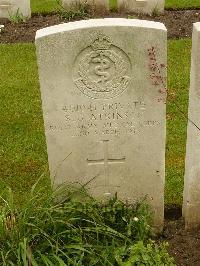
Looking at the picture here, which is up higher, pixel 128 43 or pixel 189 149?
pixel 128 43

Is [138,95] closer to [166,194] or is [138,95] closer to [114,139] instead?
[114,139]

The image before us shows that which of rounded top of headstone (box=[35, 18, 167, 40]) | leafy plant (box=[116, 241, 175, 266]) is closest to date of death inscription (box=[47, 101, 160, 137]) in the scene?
rounded top of headstone (box=[35, 18, 167, 40])

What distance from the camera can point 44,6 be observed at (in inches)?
404

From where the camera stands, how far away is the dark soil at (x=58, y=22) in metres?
8.80

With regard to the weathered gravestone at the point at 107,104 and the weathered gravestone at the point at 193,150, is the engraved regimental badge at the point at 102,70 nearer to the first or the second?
the weathered gravestone at the point at 107,104

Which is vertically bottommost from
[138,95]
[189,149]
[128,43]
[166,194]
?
[166,194]

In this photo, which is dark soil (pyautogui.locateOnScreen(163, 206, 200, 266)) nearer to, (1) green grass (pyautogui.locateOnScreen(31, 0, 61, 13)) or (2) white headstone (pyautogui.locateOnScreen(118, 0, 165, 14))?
(2) white headstone (pyautogui.locateOnScreen(118, 0, 165, 14))

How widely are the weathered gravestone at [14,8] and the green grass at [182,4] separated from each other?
2429mm

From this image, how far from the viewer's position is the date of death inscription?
406 centimetres

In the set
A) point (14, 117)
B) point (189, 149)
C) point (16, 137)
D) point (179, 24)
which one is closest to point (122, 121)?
point (189, 149)

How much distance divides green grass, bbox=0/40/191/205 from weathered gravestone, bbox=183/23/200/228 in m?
0.42

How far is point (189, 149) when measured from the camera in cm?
419

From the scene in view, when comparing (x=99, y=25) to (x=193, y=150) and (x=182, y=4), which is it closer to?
(x=193, y=150)

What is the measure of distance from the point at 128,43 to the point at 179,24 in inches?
216
